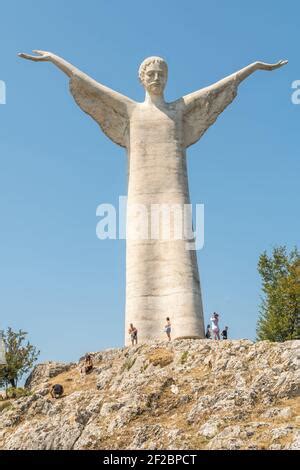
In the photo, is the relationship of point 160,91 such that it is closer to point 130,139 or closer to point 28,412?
point 130,139

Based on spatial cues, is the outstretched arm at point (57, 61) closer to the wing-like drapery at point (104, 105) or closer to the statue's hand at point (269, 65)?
the wing-like drapery at point (104, 105)

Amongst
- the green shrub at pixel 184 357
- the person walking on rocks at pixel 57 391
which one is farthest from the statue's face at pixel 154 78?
the person walking on rocks at pixel 57 391

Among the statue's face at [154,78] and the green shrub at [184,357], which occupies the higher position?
the statue's face at [154,78]

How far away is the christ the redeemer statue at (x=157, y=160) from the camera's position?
32250 millimetres

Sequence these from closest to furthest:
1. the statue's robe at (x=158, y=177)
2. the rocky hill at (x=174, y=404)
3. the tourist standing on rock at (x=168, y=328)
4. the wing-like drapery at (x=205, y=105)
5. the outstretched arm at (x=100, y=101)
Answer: the rocky hill at (x=174, y=404), the tourist standing on rock at (x=168, y=328), the statue's robe at (x=158, y=177), the outstretched arm at (x=100, y=101), the wing-like drapery at (x=205, y=105)

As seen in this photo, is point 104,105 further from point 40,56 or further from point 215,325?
point 215,325

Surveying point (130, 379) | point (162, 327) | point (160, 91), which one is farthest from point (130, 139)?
point (130, 379)

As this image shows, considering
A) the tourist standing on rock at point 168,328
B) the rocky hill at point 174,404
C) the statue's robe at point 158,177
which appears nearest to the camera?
the rocky hill at point 174,404

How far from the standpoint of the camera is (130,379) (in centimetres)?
2744

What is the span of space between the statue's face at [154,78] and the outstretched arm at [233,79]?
5.25 ft

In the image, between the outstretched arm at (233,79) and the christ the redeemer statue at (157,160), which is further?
the outstretched arm at (233,79)

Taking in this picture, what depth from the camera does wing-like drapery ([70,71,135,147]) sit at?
3500 cm

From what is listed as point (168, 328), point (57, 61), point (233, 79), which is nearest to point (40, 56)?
point (57, 61)
